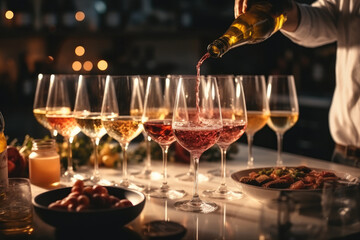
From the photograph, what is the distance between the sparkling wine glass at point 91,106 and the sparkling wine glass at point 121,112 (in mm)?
34

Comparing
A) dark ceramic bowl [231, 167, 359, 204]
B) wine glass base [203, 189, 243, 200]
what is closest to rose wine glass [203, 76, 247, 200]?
wine glass base [203, 189, 243, 200]

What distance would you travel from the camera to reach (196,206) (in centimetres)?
121

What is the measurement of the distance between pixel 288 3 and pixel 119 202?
1135mm

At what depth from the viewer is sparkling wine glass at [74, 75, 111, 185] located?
152 centimetres

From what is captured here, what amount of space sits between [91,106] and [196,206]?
0.51 meters

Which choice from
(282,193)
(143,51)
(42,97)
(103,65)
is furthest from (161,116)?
(143,51)

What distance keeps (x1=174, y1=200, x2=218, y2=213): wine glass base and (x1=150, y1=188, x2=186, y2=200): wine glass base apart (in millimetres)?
77

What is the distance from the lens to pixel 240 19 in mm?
1542

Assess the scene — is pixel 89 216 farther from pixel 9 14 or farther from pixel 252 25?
pixel 9 14

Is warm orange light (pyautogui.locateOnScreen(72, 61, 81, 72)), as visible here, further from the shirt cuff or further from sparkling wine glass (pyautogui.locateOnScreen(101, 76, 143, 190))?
sparkling wine glass (pyautogui.locateOnScreen(101, 76, 143, 190))

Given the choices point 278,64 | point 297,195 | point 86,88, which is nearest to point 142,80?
point 86,88

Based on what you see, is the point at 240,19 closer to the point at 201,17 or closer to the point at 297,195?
the point at 297,195

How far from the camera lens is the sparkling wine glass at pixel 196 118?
121cm

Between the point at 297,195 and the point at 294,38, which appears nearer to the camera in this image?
the point at 297,195
